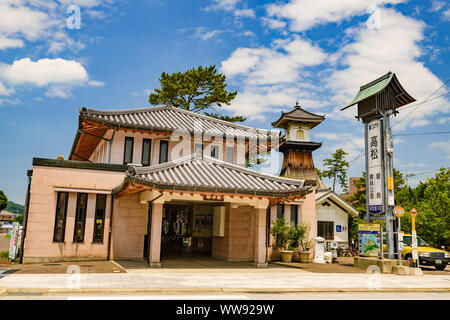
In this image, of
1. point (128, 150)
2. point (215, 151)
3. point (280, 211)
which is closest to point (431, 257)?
point (280, 211)

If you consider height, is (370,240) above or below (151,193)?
below

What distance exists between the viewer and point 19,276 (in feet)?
40.0

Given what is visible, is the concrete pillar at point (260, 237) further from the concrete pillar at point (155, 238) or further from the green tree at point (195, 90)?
the green tree at point (195, 90)

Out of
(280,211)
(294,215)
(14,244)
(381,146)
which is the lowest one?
(14,244)

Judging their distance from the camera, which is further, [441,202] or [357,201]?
[357,201]

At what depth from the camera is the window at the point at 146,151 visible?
2083 centimetres

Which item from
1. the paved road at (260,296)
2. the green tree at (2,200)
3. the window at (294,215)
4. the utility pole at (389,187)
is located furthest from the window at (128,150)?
the green tree at (2,200)

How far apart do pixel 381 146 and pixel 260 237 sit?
797 cm

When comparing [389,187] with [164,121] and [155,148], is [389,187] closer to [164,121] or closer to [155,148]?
[155,148]

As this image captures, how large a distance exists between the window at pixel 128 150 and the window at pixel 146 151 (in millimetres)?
654

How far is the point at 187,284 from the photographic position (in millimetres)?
11234

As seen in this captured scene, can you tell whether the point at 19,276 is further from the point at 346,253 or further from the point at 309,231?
the point at 346,253
